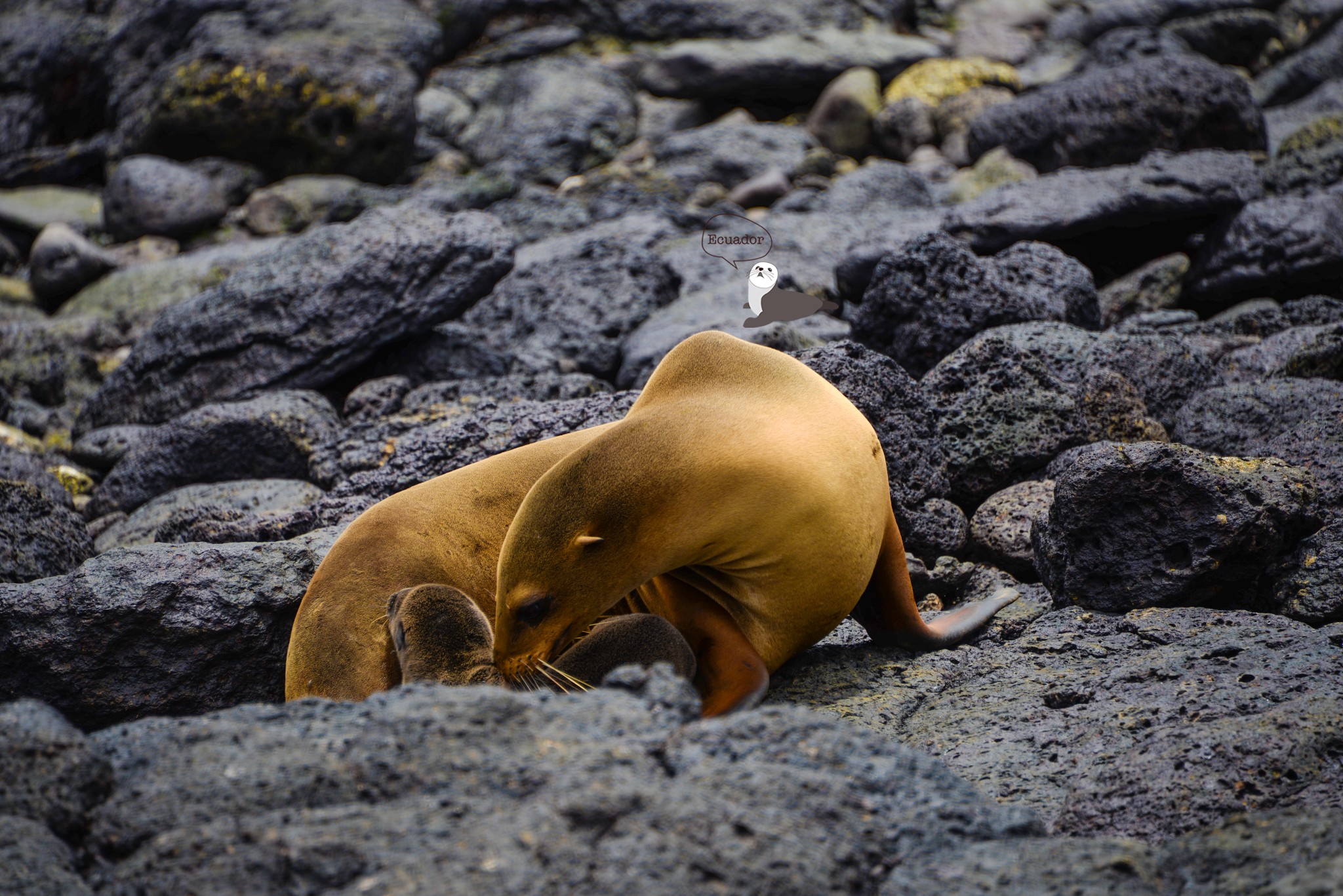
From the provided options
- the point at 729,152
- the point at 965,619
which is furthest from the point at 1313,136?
the point at 965,619

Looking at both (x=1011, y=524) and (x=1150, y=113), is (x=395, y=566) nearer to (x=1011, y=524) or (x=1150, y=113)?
(x=1011, y=524)

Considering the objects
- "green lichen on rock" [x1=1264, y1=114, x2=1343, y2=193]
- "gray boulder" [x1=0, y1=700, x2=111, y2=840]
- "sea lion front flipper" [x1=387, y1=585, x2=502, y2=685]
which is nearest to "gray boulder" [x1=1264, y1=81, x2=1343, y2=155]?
"green lichen on rock" [x1=1264, y1=114, x2=1343, y2=193]

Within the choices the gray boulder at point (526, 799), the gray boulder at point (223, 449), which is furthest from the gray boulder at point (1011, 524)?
the gray boulder at point (223, 449)

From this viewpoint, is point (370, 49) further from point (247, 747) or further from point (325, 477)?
point (247, 747)

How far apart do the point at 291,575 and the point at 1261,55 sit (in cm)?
1601

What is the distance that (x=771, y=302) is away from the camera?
19.3ft

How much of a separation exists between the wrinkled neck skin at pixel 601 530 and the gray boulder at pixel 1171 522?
59.2 inches

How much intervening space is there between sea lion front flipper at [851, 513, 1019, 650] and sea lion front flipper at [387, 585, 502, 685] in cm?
126

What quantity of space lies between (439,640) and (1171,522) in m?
2.45

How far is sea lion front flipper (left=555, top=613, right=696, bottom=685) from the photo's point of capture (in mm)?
3092

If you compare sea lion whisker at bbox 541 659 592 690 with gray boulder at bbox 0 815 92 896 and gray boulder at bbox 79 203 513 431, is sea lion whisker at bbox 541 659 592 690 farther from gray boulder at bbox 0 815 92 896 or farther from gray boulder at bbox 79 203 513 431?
gray boulder at bbox 79 203 513 431

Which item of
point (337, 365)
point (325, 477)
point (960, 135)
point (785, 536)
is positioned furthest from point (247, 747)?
point (960, 135)

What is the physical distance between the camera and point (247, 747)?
225cm

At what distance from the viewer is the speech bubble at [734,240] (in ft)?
18.2
